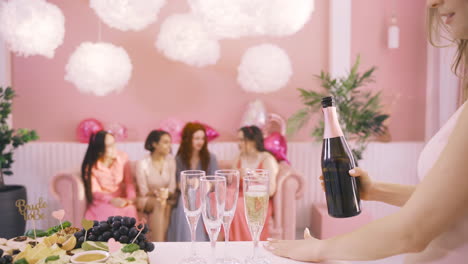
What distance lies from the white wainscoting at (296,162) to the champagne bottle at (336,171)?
127 inches

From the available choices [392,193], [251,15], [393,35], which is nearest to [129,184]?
[251,15]

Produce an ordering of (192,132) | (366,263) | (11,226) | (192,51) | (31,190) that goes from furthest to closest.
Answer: (31,190) → (192,51) → (192,132) → (11,226) → (366,263)

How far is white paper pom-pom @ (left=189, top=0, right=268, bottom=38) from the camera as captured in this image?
12.6 ft

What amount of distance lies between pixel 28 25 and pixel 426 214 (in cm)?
399

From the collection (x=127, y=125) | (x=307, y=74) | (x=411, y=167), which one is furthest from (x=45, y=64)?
(x=411, y=167)

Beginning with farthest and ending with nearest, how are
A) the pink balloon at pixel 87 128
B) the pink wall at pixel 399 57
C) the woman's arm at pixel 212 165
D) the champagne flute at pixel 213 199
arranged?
the pink wall at pixel 399 57
the pink balloon at pixel 87 128
the woman's arm at pixel 212 165
the champagne flute at pixel 213 199

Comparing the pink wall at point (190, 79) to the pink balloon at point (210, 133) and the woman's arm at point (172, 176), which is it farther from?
the woman's arm at point (172, 176)

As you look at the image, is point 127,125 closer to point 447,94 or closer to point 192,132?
point 192,132

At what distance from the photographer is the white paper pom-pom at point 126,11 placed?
12.8 ft

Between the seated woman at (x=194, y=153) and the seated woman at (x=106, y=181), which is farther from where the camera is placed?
the seated woman at (x=194, y=153)

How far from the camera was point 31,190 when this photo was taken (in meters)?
4.60

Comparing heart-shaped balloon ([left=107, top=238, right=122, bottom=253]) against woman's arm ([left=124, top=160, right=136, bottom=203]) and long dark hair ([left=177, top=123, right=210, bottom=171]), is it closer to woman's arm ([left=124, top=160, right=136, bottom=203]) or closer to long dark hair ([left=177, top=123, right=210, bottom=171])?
woman's arm ([left=124, top=160, right=136, bottom=203])

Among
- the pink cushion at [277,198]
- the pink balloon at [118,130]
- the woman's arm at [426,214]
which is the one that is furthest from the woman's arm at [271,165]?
the woman's arm at [426,214]

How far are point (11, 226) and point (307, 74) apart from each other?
3.35 m
